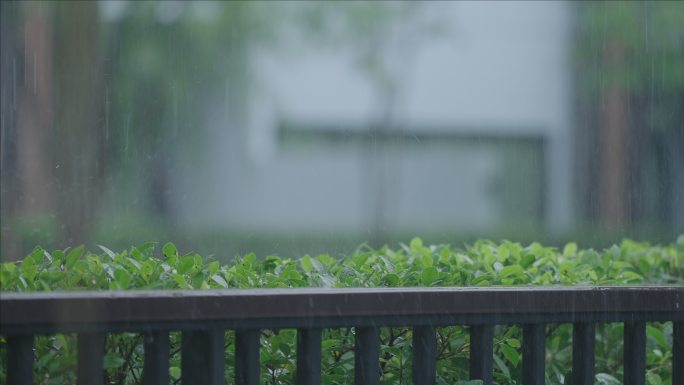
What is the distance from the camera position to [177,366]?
2150 millimetres

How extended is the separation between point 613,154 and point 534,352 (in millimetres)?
14920

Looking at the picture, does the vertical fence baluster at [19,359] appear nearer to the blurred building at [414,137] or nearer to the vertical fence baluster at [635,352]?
the vertical fence baluster at [635,352]

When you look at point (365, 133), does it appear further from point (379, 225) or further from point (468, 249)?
point (468, 249)

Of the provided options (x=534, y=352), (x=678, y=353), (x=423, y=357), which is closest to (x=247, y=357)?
(x=423, y=357)

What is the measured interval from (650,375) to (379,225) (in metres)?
13.9

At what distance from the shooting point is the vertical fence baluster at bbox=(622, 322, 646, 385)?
7.46 feet

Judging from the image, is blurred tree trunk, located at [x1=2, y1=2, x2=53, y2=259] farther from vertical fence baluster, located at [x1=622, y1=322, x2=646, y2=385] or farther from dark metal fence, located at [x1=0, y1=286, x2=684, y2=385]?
vertical fence baluster, located at [x1=622, y1=322, x2=646, y2=385]

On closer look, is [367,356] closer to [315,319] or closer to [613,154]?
[315,319]

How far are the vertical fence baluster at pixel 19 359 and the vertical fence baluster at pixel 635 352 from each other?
158 centimetres

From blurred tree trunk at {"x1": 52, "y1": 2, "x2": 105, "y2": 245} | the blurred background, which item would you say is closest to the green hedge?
blurred tree trunk at {"x1": 52, "y1": 2, "x2": 105, "y2": 245}

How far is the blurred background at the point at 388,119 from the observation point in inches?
566

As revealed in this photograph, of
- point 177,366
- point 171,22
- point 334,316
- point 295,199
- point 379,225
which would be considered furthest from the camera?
point 295,199

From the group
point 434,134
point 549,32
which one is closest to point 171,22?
point 434,134

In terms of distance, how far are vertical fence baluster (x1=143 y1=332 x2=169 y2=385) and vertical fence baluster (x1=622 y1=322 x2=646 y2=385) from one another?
1.28 metres
